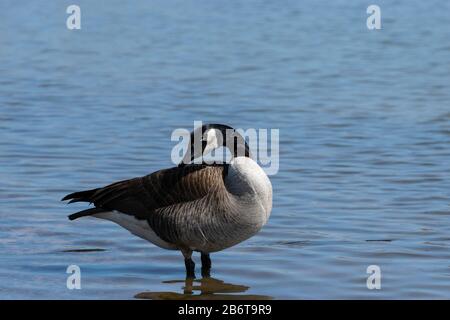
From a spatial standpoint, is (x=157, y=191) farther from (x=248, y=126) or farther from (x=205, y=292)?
(x=248, y=126)

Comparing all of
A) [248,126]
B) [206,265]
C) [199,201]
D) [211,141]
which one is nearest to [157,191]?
[199,201]

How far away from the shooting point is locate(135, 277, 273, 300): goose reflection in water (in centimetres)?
865

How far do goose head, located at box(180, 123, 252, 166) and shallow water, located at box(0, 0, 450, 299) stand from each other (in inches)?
45.4

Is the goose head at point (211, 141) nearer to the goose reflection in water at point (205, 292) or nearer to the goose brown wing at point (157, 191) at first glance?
the goose brown wing at point (157, 191)

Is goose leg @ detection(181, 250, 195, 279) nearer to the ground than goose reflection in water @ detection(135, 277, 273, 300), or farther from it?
farther from it

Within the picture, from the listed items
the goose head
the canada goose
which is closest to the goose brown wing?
the canada goose

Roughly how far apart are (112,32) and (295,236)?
19401 mm

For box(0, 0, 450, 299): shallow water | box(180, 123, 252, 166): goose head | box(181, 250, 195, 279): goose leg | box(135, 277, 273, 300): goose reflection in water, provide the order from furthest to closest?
1. box(0, 0, 450, 299): shallow water
2. box(181, 250, 195, 279): goose leg
3. box(180, 123, 252, 166): goose head
4. box(135, 277, 273, 300): goose reflection in water

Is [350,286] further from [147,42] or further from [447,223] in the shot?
[147,42]

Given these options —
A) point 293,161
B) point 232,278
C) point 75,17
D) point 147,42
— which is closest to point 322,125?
point 293,161

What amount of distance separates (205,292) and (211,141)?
1.27 meters

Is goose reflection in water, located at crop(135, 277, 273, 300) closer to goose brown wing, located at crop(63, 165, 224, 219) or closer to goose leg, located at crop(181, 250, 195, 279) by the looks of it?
goose leg, located at crop(181, 250, 195, 279)

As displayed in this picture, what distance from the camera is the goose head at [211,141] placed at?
28.8ft

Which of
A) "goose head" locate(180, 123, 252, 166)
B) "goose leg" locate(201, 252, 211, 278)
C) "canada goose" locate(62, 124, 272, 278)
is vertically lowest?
"goose leg" locate(201, 252, 211, 278)
